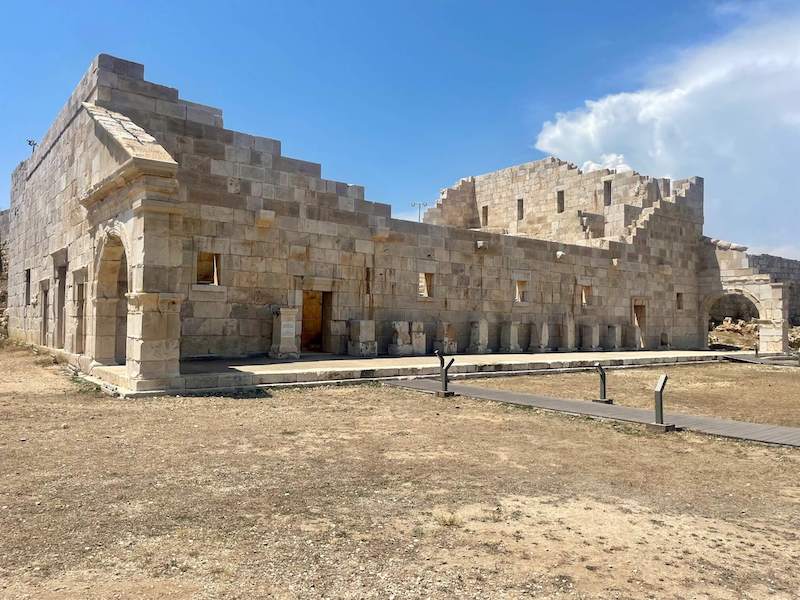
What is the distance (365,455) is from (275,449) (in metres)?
0.99

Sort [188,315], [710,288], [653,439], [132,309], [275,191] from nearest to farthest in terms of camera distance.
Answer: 1. [653,439]
2. [132,309]
3. [188,315]
4. [275,191]
5. [710,288]

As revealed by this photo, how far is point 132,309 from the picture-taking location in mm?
9836

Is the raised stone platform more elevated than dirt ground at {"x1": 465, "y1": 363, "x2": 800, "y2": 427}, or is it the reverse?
the raised stone platform

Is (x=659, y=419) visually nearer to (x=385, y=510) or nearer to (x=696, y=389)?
(x=385, y=510)

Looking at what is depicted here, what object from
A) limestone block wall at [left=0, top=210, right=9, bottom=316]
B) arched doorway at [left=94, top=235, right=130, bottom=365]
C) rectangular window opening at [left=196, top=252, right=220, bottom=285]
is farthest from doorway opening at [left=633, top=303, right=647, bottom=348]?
limestone block wall at [left=0, top=210, right=9, bottom=316]

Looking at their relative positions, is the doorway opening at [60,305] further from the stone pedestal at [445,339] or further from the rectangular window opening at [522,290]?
the rectangular window opening at [522,290]

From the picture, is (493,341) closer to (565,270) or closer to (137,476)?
(565,270)

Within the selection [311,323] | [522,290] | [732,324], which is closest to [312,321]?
[311,323]

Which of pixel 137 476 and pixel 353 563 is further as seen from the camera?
pixel 137 476

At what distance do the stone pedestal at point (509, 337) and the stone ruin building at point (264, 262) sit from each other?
109 mm

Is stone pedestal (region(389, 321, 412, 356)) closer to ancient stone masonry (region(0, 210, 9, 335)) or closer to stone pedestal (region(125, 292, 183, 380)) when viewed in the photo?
stone pedestal (region(125, 292, 183, 380))

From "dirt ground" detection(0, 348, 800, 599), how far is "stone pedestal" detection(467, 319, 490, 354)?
10.7m

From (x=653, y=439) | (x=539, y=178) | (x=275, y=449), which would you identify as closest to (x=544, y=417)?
(x=653, y=439)

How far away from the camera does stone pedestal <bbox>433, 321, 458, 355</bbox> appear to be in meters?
18.0
